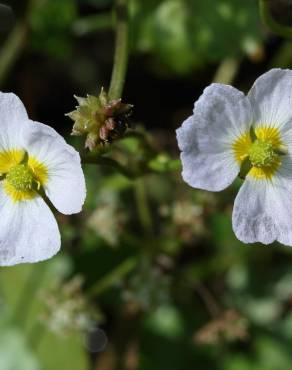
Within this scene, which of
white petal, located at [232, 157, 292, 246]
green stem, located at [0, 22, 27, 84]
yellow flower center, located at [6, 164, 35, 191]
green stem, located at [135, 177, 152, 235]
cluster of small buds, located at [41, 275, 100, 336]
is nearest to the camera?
white petal, located at [232, 157, 292, 246]

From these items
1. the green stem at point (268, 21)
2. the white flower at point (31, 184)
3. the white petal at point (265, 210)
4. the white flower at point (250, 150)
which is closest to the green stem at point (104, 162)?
the white flower at point (31, 184)

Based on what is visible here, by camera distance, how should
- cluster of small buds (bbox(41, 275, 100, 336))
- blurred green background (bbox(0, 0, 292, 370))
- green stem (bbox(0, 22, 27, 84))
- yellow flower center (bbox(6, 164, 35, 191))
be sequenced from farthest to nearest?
green stem (bbox(0, 22, 27, 84))
blurred green background (bbox(0, 0, 292, 370))
cluster of small buds (bbox(41, 275, 100, 336))
yellow flower center (bbox(6, 164, 35, 191))

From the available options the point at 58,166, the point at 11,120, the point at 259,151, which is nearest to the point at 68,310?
the point at 58,166

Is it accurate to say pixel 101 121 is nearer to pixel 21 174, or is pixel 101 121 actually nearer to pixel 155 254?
pixel 21 174

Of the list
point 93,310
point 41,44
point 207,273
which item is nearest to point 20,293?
point 93,310

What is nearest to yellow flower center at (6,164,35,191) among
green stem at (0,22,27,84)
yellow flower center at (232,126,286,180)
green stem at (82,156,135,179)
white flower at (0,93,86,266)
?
white flower at (0,93,86,266)

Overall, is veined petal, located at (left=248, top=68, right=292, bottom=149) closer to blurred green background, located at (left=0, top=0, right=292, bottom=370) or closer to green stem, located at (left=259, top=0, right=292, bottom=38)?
green stem, located at (left=259, top=0, right=292, bottom=38)

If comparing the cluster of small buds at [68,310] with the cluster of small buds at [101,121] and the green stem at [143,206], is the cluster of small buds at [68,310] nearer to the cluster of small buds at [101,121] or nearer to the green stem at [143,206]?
the green stem at [143,206]
